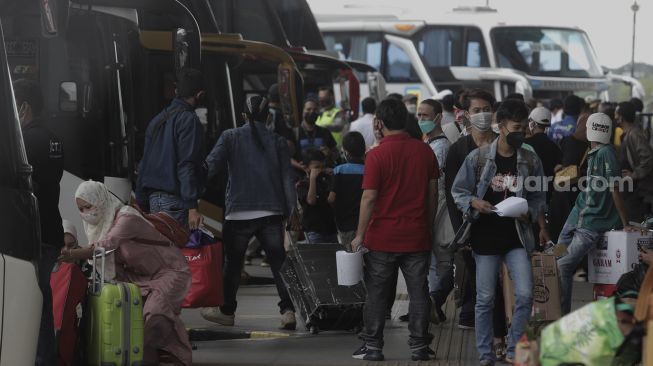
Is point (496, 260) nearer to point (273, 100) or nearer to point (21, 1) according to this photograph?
point (21, 1)

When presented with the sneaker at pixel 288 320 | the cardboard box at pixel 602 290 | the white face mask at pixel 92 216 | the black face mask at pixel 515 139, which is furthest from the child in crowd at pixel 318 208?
the white face mask at pixel 92 216

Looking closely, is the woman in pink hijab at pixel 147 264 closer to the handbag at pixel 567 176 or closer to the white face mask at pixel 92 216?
the white face mask at pixel 92 216

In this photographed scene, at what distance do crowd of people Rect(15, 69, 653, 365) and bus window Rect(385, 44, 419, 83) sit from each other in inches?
1015

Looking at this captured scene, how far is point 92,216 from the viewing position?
9.07 m

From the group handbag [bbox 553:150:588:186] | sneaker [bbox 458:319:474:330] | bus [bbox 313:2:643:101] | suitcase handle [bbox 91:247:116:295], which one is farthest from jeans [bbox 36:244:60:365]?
bus [bbox 313:2:643:101]

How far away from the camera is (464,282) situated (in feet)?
37.5

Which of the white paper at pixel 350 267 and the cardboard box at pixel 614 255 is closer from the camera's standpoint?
the white paper at pixel 350 267

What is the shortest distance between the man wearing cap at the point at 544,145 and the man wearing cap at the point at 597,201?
1.00 metres

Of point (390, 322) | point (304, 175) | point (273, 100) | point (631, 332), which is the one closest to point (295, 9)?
point (273, 100)

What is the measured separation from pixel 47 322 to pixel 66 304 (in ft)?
1.99

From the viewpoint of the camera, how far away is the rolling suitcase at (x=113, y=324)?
8516mm

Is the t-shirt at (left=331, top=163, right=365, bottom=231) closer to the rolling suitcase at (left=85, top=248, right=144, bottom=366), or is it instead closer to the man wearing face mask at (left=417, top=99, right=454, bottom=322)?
the man wearing face mask at (left=417, top=99, right=454, bottom=322)

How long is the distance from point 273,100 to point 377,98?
9697 millimetres

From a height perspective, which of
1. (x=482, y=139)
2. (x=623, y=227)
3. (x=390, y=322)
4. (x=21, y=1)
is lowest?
(x=390, y=322)
